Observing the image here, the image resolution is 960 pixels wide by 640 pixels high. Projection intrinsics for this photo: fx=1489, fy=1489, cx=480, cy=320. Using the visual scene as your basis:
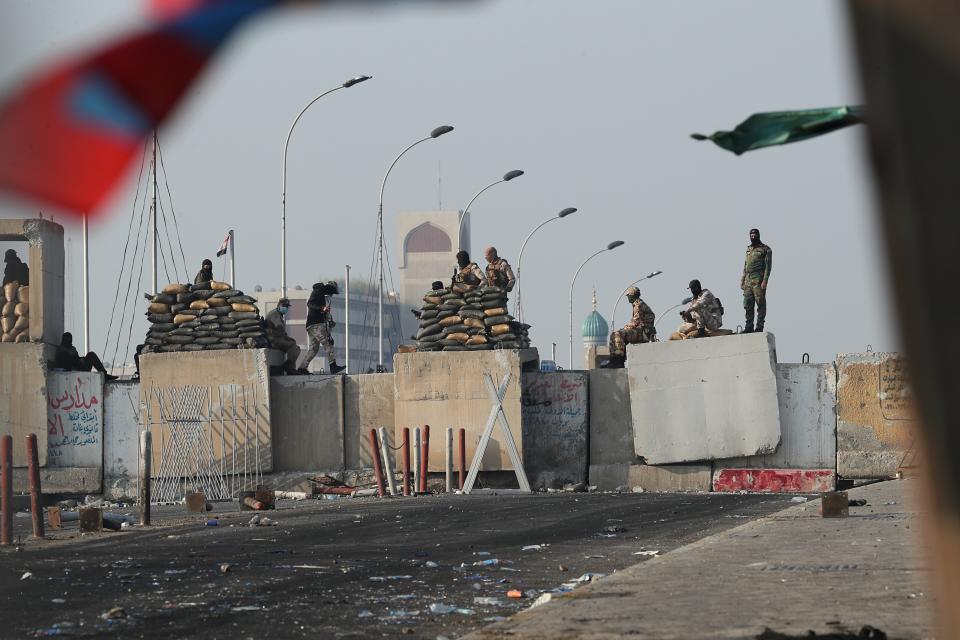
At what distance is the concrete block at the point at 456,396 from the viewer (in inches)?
984

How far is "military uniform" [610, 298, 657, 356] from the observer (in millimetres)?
26125

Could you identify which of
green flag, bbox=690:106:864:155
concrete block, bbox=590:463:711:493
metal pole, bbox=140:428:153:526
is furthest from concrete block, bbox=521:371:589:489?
green flag, bbox=690:106:864:155

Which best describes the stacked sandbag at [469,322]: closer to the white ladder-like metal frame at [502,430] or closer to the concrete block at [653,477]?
the white ladder-like metal frame at [502,430]

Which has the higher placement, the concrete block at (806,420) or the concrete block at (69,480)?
the concrete block at (806,420)

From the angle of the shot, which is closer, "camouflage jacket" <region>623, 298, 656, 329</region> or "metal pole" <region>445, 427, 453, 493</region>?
"metal pole" <region>445, 427, 453, 493</region>

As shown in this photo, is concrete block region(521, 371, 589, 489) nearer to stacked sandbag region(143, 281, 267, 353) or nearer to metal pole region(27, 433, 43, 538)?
stacked sandbag region(143, 281, 267, 353)

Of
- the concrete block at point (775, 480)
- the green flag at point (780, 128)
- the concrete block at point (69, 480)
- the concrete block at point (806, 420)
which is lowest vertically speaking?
the concrete block at point (775, 480)

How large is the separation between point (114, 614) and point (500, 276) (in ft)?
58.8

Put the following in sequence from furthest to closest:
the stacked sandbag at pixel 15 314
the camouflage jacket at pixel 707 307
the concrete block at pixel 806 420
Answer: the stacked sandbag at pixel 15 314, the camouflage jacket at pixel 707 307, the concrete block at pixel 806 420

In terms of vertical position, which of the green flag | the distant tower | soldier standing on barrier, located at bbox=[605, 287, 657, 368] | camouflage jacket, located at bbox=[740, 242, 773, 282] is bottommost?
the green flag

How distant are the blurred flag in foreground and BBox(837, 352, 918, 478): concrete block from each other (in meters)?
22.6

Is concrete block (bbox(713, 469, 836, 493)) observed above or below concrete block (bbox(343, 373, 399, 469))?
below

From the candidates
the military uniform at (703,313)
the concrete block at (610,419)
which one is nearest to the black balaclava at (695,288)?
the military uniform at (703,313)

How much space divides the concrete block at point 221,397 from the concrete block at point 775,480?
7.73 m
